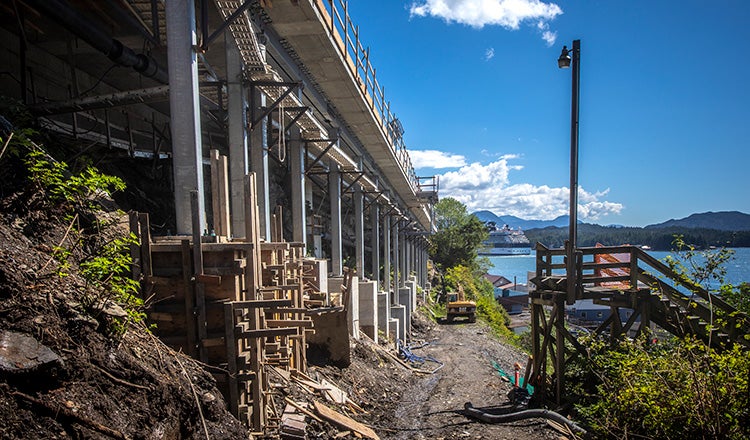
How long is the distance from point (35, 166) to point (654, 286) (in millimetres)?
10792

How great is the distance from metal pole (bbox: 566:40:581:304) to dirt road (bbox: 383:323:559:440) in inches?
129

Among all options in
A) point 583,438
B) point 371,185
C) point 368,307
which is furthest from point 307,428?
point 371,185

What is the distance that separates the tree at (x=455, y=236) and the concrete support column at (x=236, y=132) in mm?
51358

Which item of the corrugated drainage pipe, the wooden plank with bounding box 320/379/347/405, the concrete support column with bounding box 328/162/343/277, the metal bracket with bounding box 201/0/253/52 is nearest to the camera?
the metal bracket with bounding box 201/0/253/52

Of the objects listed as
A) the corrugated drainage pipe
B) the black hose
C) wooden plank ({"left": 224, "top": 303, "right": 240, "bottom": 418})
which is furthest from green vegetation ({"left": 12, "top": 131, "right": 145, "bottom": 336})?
the black hose

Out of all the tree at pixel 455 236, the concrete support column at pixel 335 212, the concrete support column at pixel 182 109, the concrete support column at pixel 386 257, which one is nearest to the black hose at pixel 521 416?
the concrete support column at pixel 182 109

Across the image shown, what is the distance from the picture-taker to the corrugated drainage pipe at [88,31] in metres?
7.39

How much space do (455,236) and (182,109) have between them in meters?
56.0

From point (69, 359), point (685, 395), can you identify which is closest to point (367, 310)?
point (685, 395)

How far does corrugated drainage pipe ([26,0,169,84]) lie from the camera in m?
7.39

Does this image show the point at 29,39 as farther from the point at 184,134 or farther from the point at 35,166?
the point at 35,166

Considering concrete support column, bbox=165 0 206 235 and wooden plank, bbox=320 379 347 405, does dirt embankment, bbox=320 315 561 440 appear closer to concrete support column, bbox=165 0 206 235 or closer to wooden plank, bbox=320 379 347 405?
wooden plank, bbox=320 379 347 405

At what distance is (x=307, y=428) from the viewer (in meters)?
6.74

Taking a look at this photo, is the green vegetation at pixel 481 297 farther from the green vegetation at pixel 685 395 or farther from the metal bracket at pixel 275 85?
the metal bracket at pixel 275 85
